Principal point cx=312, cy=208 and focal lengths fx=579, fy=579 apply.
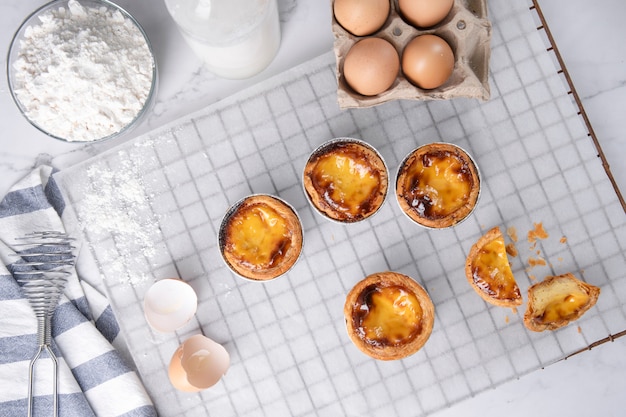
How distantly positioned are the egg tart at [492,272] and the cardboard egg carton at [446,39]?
53cm

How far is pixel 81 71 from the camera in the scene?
6.70 feet

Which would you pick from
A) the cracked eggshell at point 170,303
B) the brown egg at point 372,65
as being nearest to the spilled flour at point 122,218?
the cracked eggshell at point 170,303

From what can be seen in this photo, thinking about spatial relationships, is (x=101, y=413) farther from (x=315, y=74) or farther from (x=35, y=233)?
(x=315, y=74)

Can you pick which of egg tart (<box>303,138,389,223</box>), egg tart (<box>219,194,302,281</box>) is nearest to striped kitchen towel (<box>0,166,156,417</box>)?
egg tart (<box>219,194,302,281</box>)

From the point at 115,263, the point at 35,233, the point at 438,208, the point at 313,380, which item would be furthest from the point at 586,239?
the point at 35,233

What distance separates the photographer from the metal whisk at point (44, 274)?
7.07 feet

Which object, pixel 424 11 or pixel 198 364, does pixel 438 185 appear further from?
pixel 198 364

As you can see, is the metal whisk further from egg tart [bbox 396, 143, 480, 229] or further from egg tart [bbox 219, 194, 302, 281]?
egg tart [bbox 396, 143, 480, 229]

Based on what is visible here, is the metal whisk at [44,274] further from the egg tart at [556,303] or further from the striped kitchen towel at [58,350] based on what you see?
the egg tart at [556,303]

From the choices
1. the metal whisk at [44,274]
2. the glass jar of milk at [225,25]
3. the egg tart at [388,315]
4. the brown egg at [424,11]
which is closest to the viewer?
the glass jar of milk at [225,25]

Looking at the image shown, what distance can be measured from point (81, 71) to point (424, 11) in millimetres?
1199

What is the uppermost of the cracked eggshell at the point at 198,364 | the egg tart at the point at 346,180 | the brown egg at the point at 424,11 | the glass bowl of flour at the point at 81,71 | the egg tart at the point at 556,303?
the glass bowl of flour at the point at 81,71

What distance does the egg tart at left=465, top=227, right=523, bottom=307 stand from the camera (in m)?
2.08

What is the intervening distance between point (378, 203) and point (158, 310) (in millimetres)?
889
